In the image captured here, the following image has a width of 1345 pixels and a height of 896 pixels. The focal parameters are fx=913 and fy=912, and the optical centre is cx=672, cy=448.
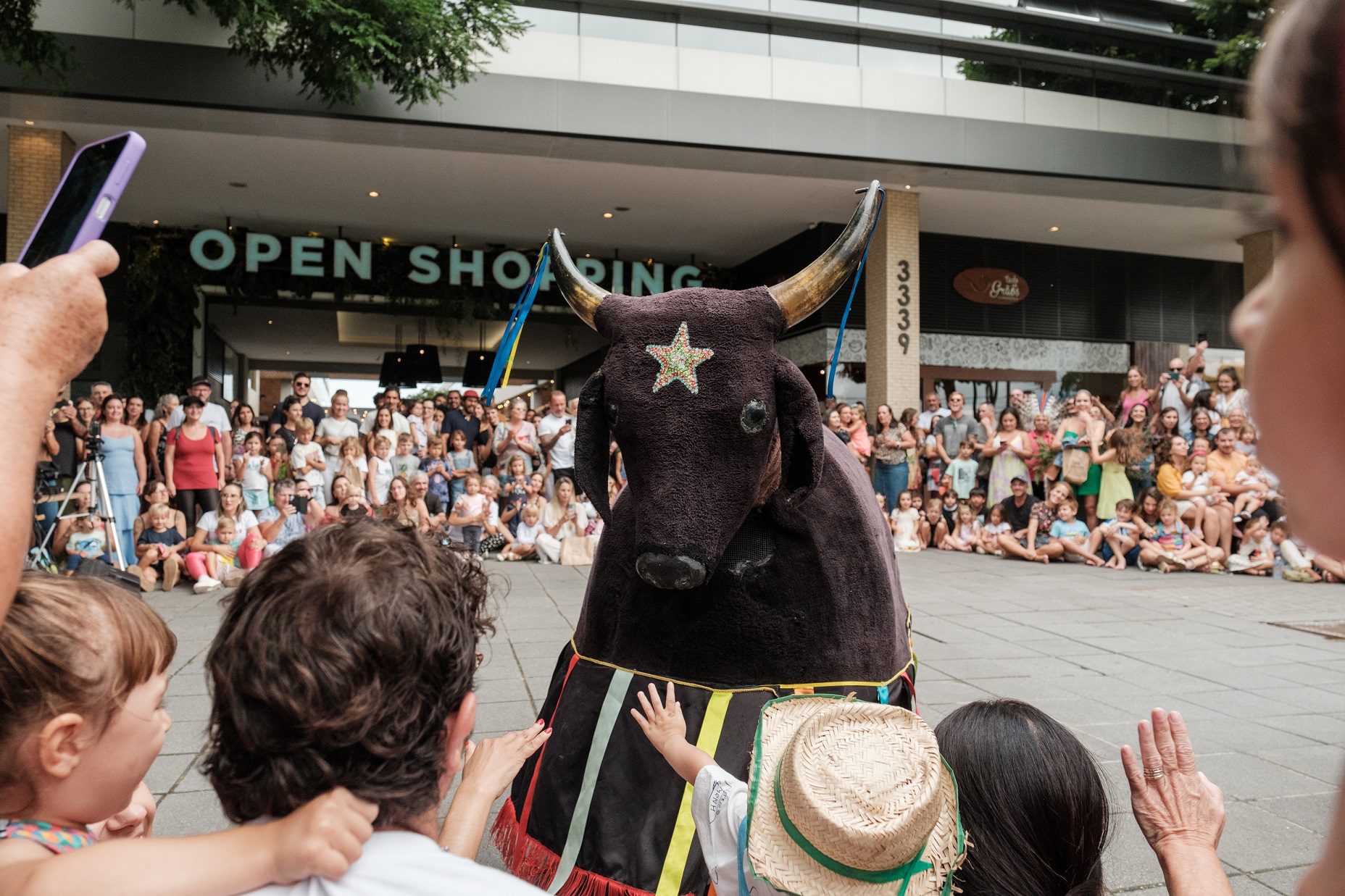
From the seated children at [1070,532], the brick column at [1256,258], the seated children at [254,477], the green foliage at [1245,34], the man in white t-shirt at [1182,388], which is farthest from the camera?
the brick column at [1256,258]

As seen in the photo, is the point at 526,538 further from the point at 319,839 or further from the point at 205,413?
the point at 319,839

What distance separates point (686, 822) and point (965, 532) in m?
9.92

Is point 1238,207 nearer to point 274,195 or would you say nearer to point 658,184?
point 658,184

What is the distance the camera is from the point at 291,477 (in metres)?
9.62

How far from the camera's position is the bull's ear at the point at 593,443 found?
225cm

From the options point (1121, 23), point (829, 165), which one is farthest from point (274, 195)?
point (1121, 23)

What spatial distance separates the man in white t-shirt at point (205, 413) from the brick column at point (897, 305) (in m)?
9.36

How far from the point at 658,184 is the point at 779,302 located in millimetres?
12039

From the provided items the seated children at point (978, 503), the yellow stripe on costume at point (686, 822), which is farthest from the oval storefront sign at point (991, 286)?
the yellow stripe on costume at point (686, 822)

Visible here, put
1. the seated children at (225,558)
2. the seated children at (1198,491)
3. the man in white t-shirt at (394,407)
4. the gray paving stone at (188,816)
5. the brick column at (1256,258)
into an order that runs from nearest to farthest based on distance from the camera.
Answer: the gray paving stone at (188,816) → the seated children at (225,558) → the seated children at (1198,491) → the man in white t-shirt at (394,407) → the brick column at (1256,258)

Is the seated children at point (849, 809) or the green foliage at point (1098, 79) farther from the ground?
the green foliage at point (1098, 79)

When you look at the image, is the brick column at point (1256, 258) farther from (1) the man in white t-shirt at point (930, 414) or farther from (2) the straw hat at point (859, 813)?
(2) the straw hat at point (859, 813)

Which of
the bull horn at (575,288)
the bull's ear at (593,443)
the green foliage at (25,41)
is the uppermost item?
the green foliage at (25,41)

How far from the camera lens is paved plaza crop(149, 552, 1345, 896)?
3.09m
